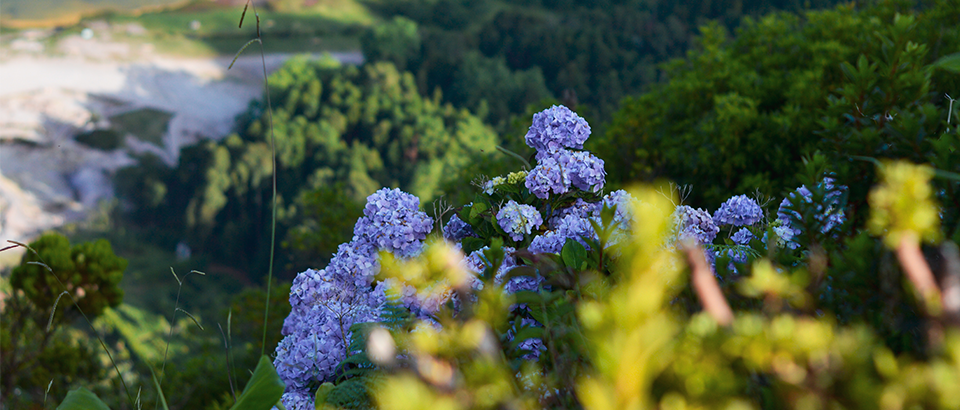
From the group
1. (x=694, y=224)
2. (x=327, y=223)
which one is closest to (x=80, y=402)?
(x=694, y=224)

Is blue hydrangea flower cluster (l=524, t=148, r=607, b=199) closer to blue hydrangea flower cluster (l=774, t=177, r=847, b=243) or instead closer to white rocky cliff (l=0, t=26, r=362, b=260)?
blue hydrangea flower cluster (l=774, t=177, r=847, b=243)

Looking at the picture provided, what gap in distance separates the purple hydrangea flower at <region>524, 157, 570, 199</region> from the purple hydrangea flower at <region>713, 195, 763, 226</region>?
978 millimetres

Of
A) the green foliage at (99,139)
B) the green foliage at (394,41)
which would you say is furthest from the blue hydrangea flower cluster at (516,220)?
the green foliage at (99,139)

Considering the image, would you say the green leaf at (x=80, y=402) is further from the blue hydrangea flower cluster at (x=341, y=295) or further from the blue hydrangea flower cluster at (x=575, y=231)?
the blue hydrangea flower cluster at (x=575, y=231)

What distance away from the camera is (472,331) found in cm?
125

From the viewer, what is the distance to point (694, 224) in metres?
2.86

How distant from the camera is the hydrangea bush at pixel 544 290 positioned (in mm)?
1114

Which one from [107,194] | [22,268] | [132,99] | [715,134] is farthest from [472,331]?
[132,99]

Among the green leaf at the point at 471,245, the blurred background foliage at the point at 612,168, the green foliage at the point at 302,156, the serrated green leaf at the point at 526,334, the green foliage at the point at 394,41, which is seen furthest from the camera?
the green foliage at the point at 394,41

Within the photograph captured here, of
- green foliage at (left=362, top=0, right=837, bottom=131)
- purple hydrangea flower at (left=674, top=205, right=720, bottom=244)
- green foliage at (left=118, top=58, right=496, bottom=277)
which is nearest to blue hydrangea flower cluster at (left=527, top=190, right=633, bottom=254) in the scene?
purple hydrangea flower at (left=674, top=205, right=720, bottom=244)

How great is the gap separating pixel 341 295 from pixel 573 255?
1.12 meters

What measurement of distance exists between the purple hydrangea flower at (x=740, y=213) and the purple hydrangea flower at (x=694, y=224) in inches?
16.4

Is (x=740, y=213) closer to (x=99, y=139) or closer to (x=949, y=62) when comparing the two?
(x=949, y=62)

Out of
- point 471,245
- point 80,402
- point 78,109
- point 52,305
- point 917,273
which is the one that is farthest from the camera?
point 78,109
